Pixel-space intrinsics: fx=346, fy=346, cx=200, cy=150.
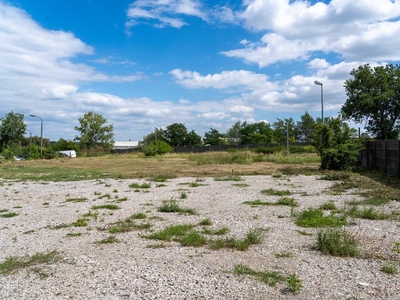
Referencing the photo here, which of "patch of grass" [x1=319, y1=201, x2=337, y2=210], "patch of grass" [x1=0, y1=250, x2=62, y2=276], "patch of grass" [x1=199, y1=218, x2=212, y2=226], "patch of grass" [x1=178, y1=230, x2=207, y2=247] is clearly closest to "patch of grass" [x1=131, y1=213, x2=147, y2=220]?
"patch of grass" [x1=199, y1=218, x2=212, y2=226]

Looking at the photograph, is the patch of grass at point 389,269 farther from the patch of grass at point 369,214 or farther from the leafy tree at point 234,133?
the leafy tree at point 234,133

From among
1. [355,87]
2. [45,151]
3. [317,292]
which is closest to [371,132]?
[355,87]

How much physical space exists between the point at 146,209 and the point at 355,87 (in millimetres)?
35222

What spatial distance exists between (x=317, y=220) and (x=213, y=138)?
97.4m

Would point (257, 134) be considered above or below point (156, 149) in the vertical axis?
above

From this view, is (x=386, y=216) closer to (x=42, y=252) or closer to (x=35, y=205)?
(x=42, y=252)

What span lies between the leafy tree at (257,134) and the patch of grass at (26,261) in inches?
3164

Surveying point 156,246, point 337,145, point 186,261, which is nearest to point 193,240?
point 156,246

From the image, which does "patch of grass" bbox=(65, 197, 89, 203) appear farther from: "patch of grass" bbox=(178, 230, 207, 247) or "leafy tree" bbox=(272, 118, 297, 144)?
"leafy tree" bbox=(272, 118, 297, 144)

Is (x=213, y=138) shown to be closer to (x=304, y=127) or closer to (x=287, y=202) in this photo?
(x=304, y=127)

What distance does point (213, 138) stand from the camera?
105438 mm

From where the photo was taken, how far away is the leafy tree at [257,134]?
3359 inches

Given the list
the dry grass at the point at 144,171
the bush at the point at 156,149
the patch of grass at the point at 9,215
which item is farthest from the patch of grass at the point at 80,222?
the bush at the point at 156,149

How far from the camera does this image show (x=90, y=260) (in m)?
5.79
